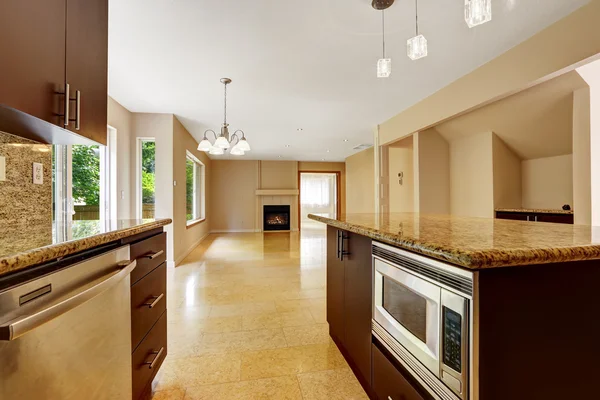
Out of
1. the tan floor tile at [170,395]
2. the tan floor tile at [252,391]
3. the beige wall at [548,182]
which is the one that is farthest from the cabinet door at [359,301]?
the beige wall at [548,182]

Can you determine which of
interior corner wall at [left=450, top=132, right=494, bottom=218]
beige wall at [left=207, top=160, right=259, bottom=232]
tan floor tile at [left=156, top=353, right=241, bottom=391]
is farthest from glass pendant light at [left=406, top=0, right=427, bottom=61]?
beige wall at [left=207, top=160, right=259, bottom=232]

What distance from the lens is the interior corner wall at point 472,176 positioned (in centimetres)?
399

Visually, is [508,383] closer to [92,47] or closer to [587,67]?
[92,47]

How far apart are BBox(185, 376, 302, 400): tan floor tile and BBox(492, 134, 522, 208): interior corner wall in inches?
156

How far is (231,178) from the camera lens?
9.09m

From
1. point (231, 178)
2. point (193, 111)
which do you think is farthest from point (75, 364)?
point (231, 178)

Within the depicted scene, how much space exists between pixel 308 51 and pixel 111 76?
221 centimetres

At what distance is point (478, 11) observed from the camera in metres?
1.34

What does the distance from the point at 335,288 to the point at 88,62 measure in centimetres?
193

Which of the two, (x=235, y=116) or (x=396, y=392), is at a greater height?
(x=235, y=116)

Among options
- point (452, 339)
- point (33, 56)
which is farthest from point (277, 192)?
point (452, 339)

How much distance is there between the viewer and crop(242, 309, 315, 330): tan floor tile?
90.6 inches

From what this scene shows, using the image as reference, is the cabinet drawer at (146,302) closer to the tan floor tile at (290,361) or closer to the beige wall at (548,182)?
the tan floor tile at (290,361)

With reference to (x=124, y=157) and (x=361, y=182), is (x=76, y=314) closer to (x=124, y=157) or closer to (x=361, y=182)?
(x=124, y=157)
